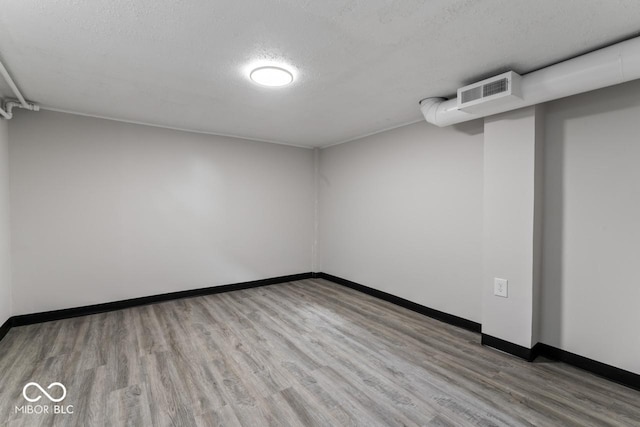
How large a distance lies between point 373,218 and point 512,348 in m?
2.20

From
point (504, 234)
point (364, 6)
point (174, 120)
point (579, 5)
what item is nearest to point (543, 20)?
point (579, 5)

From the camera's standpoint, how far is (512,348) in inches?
99.0

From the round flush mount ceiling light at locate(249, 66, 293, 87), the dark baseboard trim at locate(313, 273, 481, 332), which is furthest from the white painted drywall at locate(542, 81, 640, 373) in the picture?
the round flush mount ceiling light at locate(249, 66, 293, 87)

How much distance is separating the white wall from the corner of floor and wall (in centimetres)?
2

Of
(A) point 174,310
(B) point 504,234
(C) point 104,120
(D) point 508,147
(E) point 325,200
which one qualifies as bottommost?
(A) point 174,310

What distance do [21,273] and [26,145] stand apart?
4.51 ft

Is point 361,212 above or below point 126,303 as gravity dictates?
above

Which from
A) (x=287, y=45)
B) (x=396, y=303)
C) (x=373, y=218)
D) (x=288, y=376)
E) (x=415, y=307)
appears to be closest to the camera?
(x=287, y=45)

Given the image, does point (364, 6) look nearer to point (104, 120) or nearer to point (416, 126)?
point (416, 126)

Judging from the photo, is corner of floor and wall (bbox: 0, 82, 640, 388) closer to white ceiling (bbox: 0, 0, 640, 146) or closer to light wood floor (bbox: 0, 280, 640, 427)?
light wood floor (bbox: 0, 280, 640, 427)

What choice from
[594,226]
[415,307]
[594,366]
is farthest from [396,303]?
[594,226]

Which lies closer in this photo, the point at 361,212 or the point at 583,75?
the point at 583,75

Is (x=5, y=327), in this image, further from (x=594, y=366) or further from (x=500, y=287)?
(x=594, y=366)

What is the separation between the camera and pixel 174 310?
3.56 m
